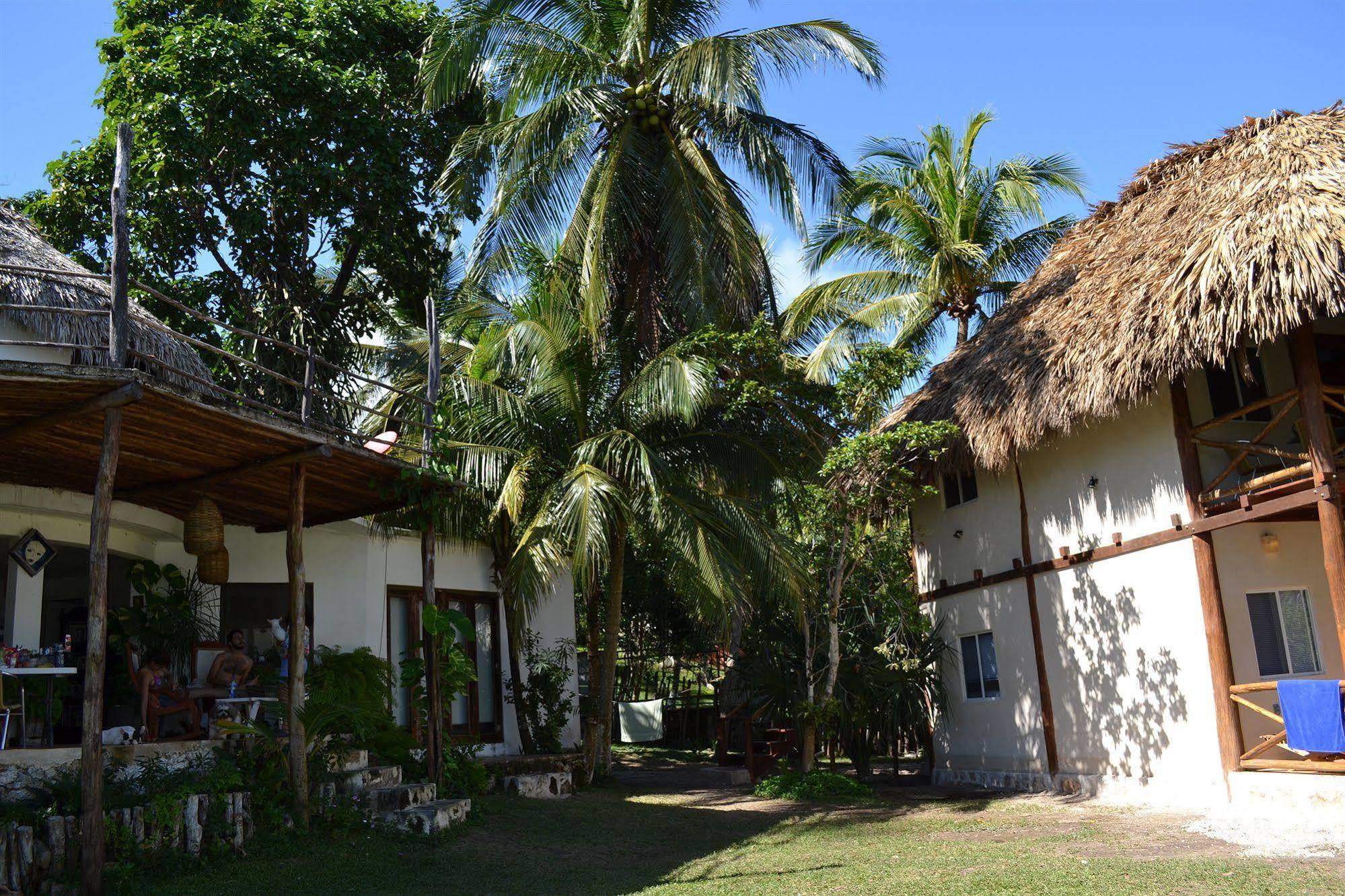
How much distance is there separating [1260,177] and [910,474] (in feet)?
16.0

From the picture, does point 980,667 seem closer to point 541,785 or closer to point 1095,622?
point 1095,622

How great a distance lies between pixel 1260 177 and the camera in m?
10.9

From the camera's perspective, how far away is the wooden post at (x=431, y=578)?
10447mm

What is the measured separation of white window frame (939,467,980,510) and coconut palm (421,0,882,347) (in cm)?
366

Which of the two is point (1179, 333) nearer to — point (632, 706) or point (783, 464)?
point (783, 464)

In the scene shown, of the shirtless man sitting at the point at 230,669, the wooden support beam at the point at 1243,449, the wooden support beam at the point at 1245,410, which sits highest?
the wooden support beam at the point at 1245,410

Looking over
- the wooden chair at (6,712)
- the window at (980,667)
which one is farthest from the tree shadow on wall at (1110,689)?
the wooden chair at (6,712)

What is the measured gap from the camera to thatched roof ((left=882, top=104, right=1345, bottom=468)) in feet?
31.7

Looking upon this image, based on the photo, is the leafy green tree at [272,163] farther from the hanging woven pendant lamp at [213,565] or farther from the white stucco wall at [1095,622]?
the white stucco wall at [1095,622]

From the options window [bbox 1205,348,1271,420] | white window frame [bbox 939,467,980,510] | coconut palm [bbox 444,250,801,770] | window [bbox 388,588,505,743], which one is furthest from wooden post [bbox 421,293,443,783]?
window [bbox 1205,348,1271,420]

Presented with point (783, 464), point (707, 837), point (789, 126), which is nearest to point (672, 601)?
point (783, 464)

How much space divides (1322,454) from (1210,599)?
178 cm

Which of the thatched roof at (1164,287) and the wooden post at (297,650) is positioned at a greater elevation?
the thatched roof at (1164,287)

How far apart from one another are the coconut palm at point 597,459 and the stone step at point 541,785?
3.81ft
